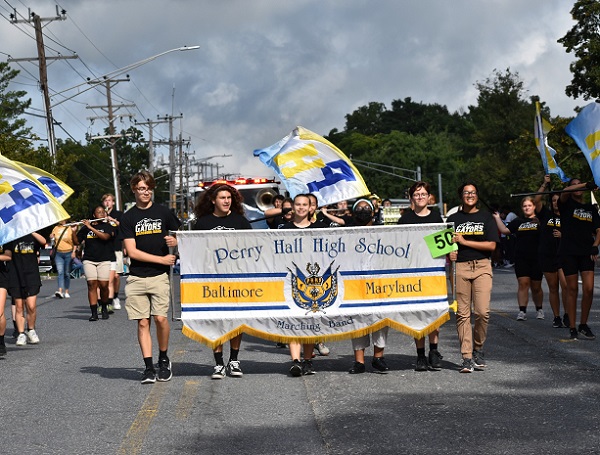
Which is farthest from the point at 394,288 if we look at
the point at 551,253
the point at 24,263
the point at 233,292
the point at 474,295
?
the point at 24,263

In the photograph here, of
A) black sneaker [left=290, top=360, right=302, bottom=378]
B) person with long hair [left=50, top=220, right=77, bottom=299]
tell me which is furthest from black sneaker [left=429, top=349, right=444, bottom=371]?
person with long hair [left=50, top=220, right=77, bottom=299]

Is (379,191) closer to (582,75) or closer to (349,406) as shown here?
(582,75)

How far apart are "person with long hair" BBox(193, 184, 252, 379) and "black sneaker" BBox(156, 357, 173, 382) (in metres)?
0.52

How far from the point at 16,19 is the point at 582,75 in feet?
79.3

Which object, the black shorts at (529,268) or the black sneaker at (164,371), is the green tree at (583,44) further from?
the black sneaker at (164,371)

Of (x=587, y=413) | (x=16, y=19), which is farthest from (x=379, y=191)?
(x=587, y=413)

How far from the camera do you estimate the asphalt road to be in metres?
7.18

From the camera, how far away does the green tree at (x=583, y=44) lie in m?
46.2

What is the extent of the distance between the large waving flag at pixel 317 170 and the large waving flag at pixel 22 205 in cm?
Result: 371

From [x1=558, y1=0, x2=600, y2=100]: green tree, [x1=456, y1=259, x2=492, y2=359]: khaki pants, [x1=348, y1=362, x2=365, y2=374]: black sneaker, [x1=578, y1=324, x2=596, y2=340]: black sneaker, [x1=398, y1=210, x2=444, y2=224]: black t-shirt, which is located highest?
[x1=558, y1=0, x2=600, y2=100]: green tree

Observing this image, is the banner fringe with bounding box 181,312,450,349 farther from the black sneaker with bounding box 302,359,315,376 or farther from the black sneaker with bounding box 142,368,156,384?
the black sneaker with bounding box 142,368,156,384

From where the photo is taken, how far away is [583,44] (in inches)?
1870

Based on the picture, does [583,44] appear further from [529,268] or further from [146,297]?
[146,297]

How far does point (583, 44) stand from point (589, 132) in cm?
3715
